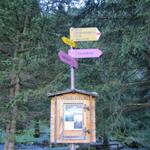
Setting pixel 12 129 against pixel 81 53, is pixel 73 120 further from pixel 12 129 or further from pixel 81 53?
pixel 12 129

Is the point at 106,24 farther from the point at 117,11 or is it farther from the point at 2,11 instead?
the point at 2,11

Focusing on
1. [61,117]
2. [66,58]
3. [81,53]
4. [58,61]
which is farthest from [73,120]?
[58,61]

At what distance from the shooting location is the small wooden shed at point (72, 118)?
468cm

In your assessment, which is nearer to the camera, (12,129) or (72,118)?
(72,118)

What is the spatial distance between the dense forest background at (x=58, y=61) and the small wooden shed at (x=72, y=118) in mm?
2820

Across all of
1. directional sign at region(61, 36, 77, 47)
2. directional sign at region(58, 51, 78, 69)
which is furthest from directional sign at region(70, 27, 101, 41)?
directional sign at region(58, 51, 78, 69)

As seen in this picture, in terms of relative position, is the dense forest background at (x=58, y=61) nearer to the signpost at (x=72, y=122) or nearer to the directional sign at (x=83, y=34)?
the directional sign at (x=83, y=34)

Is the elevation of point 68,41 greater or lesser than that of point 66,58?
greater

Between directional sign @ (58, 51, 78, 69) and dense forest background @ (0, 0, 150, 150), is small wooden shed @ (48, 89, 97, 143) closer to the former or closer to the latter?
directional sign @ (58, 51, 78, 69)

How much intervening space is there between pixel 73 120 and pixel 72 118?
0.03 meters

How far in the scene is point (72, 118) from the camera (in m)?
4.72

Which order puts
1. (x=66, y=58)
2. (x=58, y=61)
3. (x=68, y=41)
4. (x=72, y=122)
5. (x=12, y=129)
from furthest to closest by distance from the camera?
(x=58, y=61), (x=12, y=129), (x=68, y=41), (x=66, y=58), (x=72, y=122)

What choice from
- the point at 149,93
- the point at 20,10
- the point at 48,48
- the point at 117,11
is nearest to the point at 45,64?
the point at 48,48

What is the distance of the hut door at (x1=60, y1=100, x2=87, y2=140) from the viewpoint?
4.68 m
